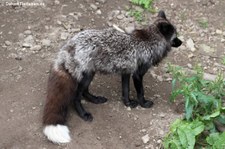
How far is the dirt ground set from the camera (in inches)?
241

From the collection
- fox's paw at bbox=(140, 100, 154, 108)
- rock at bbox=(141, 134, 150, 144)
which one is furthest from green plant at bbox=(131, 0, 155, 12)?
rock at bbox=(141, 134, 150, 144)

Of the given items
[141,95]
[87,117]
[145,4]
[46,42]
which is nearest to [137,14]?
[145,4]

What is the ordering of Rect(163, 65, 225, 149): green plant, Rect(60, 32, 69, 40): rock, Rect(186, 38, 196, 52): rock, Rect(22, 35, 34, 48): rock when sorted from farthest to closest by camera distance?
Rect(186, 38, 196, 52): rock
Rect(60, 32, 69, 40): rock
Rect(22, 35, 34, 48): rock
Rect(163, 65, 225, 149): green plant

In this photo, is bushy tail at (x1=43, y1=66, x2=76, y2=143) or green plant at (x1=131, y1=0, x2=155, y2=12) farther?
green plant at (x1=131, y1=0, x2=155, y2=12)

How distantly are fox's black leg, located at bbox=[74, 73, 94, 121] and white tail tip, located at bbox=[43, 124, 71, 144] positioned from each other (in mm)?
480

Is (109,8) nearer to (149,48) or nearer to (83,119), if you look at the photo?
(149,48)

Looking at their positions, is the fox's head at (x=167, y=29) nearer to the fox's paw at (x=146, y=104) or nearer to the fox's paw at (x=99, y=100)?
the fox's paw at (x=146, y=104)

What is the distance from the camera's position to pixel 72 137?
6055mm

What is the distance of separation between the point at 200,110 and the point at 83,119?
1.69m

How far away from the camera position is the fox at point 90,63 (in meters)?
6.12

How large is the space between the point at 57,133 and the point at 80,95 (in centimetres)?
73

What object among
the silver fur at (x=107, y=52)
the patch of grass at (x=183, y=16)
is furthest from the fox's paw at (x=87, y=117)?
the patch of grass at (x=183, y=16)

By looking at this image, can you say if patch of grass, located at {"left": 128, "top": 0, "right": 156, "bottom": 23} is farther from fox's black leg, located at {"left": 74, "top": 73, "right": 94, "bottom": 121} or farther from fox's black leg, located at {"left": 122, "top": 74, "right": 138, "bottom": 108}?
fox's black leg, located at {"left": 74, "top": 73, "right": 94, "bottom": 121}

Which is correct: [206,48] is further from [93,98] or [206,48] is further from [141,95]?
[93,98]
